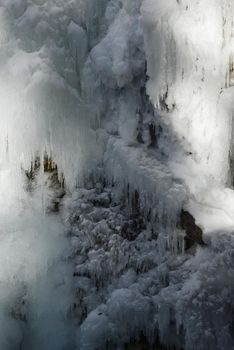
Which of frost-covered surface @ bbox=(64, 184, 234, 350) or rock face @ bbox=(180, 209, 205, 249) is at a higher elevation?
rock face @ bbox=(180, 209, 205, 249)

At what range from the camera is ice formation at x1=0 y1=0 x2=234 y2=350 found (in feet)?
17.3

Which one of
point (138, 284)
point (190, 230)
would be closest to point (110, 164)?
point (190, 230)

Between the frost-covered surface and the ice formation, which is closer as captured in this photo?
the frost-covered surface

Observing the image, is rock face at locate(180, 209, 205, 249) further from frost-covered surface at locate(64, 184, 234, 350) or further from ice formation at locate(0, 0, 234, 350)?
frost-covered surface at locate(64, 184, 234, 350)

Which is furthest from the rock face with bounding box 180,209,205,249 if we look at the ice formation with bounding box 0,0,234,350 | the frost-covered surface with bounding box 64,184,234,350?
the frost-covered surface with bounding box 64,184,234,350

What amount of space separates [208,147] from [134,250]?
1.32m

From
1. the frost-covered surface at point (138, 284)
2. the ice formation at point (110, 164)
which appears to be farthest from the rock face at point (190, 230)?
the frost-covered surface at point (138, 284)

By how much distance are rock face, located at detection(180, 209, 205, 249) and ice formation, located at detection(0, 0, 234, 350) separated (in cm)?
4

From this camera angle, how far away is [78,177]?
230 inches

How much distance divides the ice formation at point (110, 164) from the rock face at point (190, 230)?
0.04 m

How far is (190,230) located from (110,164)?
1.08 metres

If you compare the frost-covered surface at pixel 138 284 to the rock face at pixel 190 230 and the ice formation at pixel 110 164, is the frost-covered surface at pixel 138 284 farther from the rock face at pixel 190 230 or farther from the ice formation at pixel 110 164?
the rock face at pixel 190 230

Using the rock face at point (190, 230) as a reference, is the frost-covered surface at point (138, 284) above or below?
below

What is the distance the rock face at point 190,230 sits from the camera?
5.29 m
